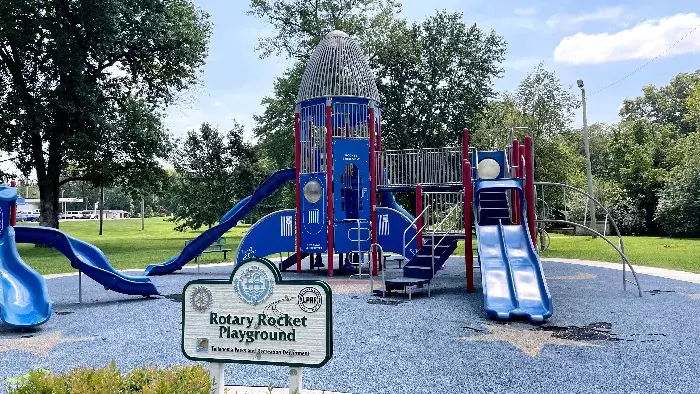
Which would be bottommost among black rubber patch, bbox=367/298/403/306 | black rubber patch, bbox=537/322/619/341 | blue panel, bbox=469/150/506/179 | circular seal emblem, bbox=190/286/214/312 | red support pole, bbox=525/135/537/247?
black rubber patch, bbox=537/322/619/341

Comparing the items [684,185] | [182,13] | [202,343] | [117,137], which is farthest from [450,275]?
[684,185]

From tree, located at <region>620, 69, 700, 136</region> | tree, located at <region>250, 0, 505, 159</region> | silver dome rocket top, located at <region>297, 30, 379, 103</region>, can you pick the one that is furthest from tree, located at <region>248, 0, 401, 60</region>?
tree, located at <region>620, 69, 700, 136</region>

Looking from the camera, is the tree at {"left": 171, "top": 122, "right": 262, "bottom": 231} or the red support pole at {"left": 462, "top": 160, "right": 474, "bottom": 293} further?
the tree at {"left": 171, "top": 122, "right": 262, "bottom": 231}

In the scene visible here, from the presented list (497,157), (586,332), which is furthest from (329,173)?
(586,332)

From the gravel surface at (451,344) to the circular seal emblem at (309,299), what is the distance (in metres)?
1.59

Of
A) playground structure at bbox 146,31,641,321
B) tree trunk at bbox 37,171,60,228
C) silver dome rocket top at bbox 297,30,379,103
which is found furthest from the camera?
tree trunk at bbox 37,171,60,228

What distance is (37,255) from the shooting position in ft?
→ 93.5

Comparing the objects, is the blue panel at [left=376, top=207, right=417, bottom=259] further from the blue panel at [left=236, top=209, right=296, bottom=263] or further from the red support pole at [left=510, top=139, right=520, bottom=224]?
the red support pole at [left=510, top=139, right=520, bottom=224]

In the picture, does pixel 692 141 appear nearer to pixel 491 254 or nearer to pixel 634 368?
pixel 491 254

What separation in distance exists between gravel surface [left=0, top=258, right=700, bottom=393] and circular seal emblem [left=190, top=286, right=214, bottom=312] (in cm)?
145

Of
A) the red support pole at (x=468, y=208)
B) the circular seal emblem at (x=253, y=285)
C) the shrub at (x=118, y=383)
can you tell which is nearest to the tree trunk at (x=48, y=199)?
the red support pole at (x=468, y=208)

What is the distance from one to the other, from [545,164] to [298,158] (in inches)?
638

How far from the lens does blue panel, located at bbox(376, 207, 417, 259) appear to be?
1681cm

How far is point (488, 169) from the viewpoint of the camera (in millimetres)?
15195
